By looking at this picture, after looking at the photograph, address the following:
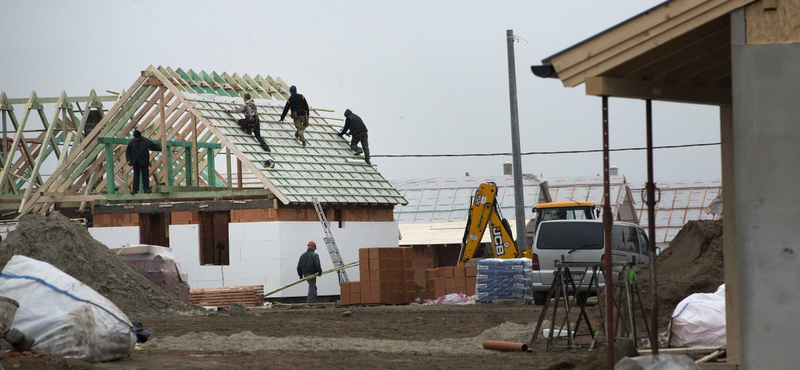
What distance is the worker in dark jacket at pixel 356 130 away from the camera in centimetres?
3113

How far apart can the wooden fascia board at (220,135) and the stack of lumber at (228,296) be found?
250 centimetres

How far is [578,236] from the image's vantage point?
70.7ft

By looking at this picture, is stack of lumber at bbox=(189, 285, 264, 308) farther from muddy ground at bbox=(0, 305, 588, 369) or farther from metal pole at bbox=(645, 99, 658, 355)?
metal pole at bbox=(645, 99, 658, 355)

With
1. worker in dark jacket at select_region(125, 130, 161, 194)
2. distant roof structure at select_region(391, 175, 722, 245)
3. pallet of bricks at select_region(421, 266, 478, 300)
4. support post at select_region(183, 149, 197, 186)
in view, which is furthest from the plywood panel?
distant roof structure at select_region(391, 175, 722, 245)

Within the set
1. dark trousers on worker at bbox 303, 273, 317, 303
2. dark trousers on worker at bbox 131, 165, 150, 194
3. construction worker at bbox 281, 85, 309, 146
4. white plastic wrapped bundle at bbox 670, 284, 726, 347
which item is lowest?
dark trousers on worker at bbox 303, 273, 317, 303

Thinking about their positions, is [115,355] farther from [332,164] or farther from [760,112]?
[332,164]

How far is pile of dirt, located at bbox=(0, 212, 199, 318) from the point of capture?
18.1 metres

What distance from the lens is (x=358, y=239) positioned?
29.3 meters

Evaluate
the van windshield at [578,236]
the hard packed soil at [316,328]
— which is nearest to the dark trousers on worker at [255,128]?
the hard packed soil at [316,328]

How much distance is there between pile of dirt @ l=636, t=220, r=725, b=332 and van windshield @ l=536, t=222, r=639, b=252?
4644mm

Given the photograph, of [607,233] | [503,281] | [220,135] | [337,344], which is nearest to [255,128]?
[220,135]

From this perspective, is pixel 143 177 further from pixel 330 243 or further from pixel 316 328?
pixel 316 328

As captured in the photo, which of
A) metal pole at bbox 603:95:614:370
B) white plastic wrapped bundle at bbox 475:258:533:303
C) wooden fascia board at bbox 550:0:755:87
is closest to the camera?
wooden fascia board at bbox 550:0:755:87

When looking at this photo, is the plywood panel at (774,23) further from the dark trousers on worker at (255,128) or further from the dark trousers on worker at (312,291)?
the dark trousers on worker at (255,128)
